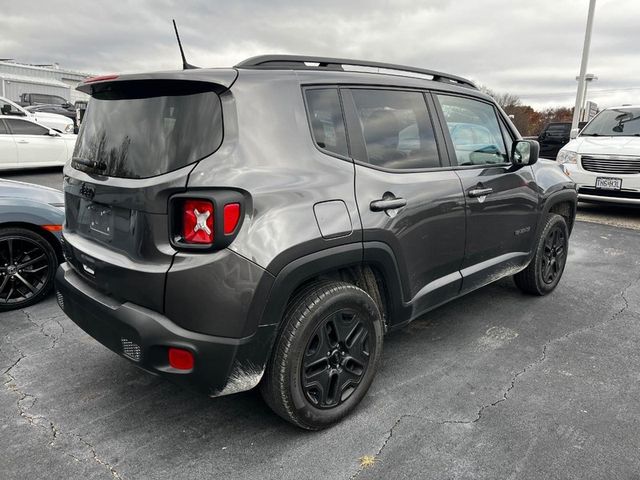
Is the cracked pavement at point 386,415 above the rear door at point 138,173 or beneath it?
beneath

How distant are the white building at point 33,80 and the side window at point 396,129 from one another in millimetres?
37191

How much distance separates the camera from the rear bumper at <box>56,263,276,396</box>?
2.08 metres

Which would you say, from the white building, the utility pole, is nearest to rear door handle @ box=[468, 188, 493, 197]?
the utility pole

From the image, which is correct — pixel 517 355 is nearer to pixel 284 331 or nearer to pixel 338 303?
pixel 338 303

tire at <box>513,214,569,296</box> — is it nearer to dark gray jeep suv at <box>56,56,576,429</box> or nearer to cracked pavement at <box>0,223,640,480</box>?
cracked pavement at <box>0,223,640,480</box>

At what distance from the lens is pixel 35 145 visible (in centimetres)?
1076

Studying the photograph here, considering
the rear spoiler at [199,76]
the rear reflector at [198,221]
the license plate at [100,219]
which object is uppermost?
the rear spoiler at [199,76]

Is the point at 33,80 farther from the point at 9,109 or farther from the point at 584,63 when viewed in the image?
the point at 584,63

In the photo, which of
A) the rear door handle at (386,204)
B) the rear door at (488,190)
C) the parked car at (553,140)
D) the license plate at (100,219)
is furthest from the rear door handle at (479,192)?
the parked car at (553,140)

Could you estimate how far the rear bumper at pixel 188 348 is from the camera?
2.08 meters

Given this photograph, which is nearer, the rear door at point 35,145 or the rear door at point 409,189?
the rear door at point 409,189

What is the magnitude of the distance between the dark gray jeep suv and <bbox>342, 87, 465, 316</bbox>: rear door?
0.04ft

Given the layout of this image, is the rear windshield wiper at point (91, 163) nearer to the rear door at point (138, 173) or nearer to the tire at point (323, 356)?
the rear door at point (138, 173)

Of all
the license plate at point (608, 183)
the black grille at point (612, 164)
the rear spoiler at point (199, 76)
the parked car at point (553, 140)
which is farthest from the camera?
the parked car at point (553, 140)
